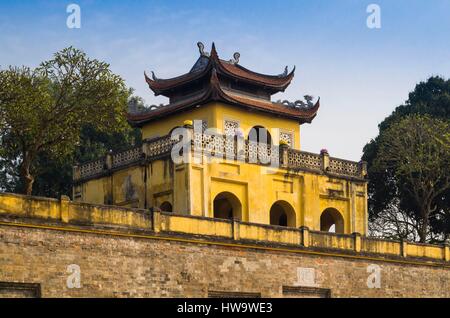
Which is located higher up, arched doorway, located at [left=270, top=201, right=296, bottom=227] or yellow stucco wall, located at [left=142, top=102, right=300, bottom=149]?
yellow stucco wall, located at [left=142, top=102, right=300, bottom=149]

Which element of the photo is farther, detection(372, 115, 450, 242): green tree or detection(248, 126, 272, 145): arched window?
detection(372, 115, 450, 242): green tree

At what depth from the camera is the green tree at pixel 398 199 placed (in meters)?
44.4

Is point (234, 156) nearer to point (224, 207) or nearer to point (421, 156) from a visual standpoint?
point (224, 207)

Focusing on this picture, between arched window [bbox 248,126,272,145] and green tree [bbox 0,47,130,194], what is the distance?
5.76 meters

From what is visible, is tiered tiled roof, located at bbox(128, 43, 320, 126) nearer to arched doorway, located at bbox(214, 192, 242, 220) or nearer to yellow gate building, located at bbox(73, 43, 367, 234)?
yellow gate building, located at bbox(73, 43, 367, 234)

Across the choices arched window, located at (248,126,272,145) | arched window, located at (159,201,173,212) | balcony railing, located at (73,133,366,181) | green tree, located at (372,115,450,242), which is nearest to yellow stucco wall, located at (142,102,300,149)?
arched window, located at (248,126,272,145)

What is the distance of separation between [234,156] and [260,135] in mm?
3369

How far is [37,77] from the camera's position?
3016 cm

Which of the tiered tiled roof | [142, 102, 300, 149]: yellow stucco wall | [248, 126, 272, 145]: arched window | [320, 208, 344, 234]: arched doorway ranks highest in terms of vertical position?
the tiered tiled roof

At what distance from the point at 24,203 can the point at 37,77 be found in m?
7.62

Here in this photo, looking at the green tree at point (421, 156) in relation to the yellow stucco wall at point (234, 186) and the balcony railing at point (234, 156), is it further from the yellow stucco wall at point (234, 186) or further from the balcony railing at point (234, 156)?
the yellow stucco wall at point (234, 186)

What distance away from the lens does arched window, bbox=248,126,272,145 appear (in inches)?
1368
